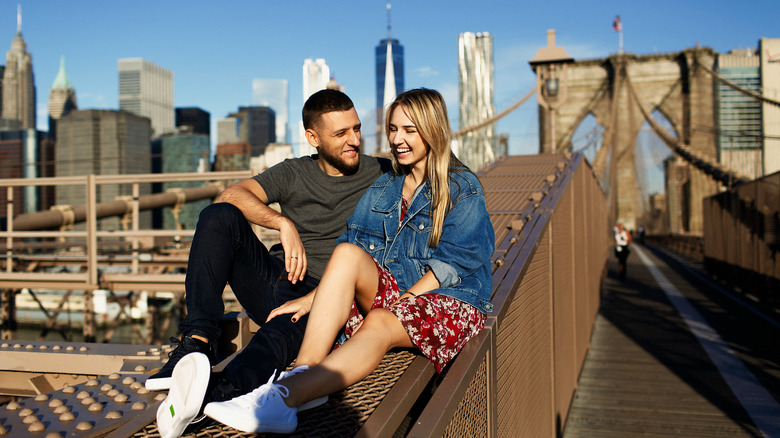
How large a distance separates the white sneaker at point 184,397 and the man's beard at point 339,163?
3.81 ft

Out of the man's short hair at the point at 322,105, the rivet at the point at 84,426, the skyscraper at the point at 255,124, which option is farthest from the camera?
the skyscraper at the point at 255,124

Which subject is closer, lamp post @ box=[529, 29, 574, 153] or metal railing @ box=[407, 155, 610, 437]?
metal railing @ box=[407, 155, 610, 437]

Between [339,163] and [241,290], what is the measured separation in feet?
2.00

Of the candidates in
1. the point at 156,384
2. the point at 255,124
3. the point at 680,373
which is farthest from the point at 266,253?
the point at 255,124

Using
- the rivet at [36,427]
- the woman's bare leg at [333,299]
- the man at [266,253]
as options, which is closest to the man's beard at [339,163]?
the man at [266,253]

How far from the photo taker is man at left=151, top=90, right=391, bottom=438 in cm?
144

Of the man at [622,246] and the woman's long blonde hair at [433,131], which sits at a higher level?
the woman's long blonde hair at [433,131]

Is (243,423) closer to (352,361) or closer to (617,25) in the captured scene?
(352,361)

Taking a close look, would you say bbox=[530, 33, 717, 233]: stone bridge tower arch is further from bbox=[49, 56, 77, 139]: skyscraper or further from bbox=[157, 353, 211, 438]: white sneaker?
bbox=[49, 56, 77, 139]: skyscraper

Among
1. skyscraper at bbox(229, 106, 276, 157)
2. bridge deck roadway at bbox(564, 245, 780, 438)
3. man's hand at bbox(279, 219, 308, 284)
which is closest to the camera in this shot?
man's hand at bbox(279, 219, 308, 284)

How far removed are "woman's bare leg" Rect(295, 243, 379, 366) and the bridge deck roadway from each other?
2.46 m

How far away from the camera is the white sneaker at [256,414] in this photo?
1.19 metres

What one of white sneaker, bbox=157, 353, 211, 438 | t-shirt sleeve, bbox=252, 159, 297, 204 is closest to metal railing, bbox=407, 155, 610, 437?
white sneaker, bbox=157, 353, 211, 438

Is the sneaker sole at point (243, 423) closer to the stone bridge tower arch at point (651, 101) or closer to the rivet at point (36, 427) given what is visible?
the rivet at point (36, 427)
